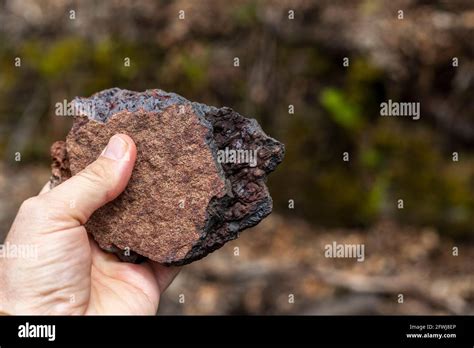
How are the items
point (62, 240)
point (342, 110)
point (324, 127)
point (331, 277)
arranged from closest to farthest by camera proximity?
point (62, 240), point (331, 277), point (342, 110), point (324, 127)

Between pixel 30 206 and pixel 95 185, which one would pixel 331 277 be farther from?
pixel 30 206

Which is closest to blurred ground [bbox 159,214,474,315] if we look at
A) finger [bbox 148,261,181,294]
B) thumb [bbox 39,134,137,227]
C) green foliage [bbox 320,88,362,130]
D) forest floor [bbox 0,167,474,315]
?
forest floor [bbox 0,167,474,315]

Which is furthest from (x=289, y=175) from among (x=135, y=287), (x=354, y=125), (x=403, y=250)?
(x=135, y=287)

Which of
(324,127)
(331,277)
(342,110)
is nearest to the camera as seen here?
(331,277)

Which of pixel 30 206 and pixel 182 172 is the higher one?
pixel 182 172

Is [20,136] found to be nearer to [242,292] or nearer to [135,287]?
[242,292]

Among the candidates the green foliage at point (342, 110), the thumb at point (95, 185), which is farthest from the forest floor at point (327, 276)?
the thumb at point (95, 185)

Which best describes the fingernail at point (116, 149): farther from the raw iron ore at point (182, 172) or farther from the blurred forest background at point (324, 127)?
the blurred forest background at point (324, 127)

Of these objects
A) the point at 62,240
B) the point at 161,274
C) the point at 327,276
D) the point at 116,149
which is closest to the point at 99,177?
the point at 116,149
